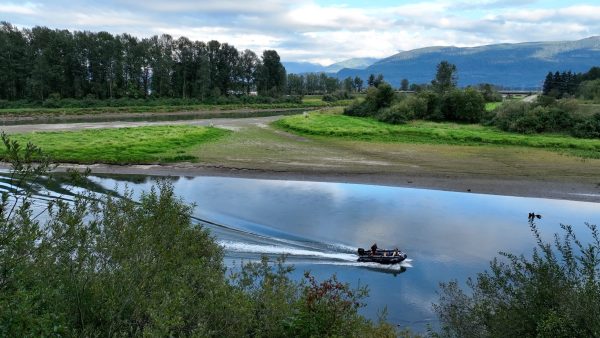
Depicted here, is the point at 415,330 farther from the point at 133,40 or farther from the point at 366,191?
the point at 133,40

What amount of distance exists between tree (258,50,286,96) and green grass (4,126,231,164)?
3578 inches

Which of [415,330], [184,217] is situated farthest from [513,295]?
[184,217]

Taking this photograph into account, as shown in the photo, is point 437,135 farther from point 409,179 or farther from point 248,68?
point 248,68

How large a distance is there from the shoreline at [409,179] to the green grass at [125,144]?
7.22 feet

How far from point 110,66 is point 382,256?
124 m

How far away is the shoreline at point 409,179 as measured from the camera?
3684 cm

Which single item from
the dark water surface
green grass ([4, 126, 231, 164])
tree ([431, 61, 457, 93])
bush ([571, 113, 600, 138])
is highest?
tree ([431, 61, 457, 93])

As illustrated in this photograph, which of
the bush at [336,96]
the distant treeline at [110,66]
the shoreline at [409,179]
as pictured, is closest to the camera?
the shoreline at [409,179]

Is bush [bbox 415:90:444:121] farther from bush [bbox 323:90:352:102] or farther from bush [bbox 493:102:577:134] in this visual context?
bush [bbox 323:90:352:102]

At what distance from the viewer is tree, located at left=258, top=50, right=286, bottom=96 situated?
518ft

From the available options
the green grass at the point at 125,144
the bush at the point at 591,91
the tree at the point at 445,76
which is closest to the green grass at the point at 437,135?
the green grass at the point at 125,144

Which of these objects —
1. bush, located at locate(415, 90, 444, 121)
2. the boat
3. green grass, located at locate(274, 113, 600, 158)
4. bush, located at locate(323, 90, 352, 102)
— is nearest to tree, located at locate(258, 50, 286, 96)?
bush, located at locate(323, 90, 352, 102)

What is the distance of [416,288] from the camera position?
20.2 m

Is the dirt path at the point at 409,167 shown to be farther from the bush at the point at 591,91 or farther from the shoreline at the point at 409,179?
the bush at the point at 591,91
